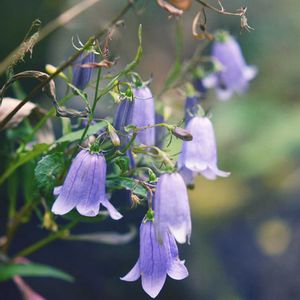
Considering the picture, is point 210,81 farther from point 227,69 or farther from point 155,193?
point 155,193

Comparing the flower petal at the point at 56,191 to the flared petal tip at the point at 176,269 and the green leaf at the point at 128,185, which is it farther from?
the flared petal tip at the point at 176,269

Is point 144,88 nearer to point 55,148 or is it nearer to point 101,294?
point 55,148

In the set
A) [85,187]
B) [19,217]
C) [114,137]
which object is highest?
[114,137]

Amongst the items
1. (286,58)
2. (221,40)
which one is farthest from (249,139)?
(221,40)

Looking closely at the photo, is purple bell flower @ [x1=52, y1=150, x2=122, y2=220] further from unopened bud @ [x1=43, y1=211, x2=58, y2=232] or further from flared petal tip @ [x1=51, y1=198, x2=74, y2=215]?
unopened bud @ [x1=43, y1=211, x2=58, y2=232]

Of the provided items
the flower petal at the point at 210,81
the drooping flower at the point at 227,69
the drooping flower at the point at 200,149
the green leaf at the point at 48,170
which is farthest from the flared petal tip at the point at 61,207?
the drooping flower at the point at 227,69

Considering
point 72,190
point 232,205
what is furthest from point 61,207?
point 232,205

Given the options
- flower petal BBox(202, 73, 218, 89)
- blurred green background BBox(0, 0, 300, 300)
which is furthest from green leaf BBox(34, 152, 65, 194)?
flower petal BBox(202, 73, 218, 89)
